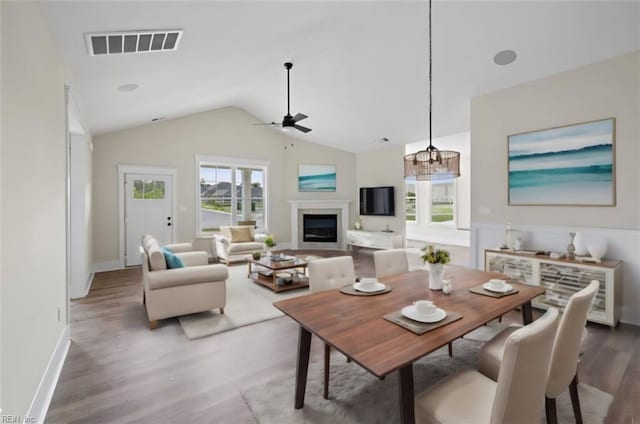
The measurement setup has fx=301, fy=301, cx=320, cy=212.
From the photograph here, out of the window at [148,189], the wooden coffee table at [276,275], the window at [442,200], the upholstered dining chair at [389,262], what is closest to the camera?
the upholstered dining chair at [389,262]

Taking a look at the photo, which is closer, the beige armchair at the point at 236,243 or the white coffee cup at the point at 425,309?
the white coffee cup at the point at 425,309

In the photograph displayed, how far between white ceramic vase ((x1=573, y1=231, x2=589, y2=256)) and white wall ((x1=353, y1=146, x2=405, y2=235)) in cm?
390

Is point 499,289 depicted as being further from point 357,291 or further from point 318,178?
point 318,178

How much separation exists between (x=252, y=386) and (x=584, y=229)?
13.1 ft

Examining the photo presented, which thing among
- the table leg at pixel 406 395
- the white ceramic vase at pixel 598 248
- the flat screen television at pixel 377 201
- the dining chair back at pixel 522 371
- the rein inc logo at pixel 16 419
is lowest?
the rein inc logo at pixel 16 419

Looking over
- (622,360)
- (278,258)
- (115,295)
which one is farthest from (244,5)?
(622,360)

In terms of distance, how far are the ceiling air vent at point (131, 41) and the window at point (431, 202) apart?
26.1 ft

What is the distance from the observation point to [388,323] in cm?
163

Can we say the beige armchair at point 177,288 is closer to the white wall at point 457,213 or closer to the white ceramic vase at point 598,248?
the white ceramic vase at point 598,248

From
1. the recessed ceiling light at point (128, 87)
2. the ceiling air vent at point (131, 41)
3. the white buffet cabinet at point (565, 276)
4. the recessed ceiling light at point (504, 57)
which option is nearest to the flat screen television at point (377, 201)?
the white buffet cabinet at point (565, 276)

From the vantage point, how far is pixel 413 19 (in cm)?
345

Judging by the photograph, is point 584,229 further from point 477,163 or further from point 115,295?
point 115,295

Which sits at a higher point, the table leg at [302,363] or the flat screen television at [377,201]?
the flat screen television at [377,201]

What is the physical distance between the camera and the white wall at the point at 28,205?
1.47 meters
